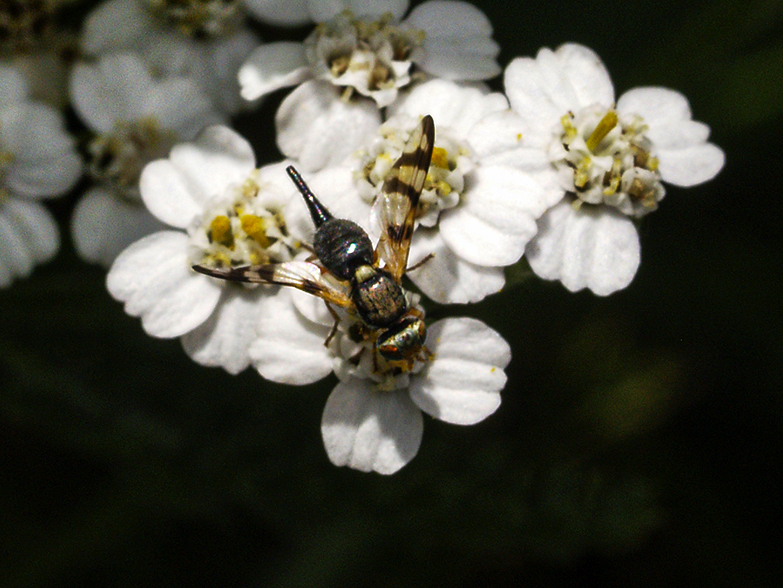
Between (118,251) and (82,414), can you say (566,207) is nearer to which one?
(118,251)

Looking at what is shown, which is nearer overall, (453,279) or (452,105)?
(453,279)

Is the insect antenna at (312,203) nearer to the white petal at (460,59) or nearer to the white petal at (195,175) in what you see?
the white petal at (195,175)

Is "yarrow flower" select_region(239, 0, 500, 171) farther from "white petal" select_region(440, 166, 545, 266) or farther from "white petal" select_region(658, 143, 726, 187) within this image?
"white petal" select_region(658, 143, 726, 187)

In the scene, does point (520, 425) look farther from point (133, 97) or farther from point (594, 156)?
point (133, 97)

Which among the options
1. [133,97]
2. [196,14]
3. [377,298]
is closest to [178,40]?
[196,14]

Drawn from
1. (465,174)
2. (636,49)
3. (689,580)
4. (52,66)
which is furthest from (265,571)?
(636,49)

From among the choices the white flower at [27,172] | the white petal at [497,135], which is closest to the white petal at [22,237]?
the white flower at [27,172]
